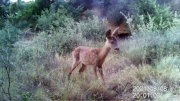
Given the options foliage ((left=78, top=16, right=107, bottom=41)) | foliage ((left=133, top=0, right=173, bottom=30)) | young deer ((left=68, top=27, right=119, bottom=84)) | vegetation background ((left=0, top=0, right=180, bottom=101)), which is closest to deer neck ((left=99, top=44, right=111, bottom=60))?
young deer ((left=68, top=27, right=119, bottom=84))

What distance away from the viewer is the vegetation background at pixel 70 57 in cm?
482

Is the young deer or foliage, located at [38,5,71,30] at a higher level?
foliage, located at [38,5,71,30]

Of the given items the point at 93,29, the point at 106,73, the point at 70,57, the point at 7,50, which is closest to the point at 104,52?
the point at 106,73

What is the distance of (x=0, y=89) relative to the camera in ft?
14.3

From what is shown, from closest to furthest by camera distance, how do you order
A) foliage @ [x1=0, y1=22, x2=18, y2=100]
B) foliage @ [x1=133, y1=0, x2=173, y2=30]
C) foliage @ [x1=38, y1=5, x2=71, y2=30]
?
foliage @ [x1=0, y1=22, x2=18, y2=100], foliage @ [x1=38, y1=5, x2=71, y2=30], foliage @ [x1=133, y1=0, x2=173, y2=30]

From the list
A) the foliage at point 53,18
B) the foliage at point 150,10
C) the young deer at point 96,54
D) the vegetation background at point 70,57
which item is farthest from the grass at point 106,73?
the foliage at point 150,10

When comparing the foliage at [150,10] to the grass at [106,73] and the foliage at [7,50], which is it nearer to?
the grass at [106,73]

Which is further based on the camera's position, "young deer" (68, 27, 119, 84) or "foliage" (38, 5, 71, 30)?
"foliage" (38, 5, 71, 30)

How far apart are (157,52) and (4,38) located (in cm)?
395

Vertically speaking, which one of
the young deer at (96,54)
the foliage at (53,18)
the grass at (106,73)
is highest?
the foliage at (53,18)

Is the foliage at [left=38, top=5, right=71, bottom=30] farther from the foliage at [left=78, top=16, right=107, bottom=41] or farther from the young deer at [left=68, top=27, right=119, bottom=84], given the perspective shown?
the young deer at [left=68, top=27, right=119, bottom=84]

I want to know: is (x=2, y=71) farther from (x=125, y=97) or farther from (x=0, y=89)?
(x=125, y=97)

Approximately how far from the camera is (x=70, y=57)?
23.3ft

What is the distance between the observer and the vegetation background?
482 cm
